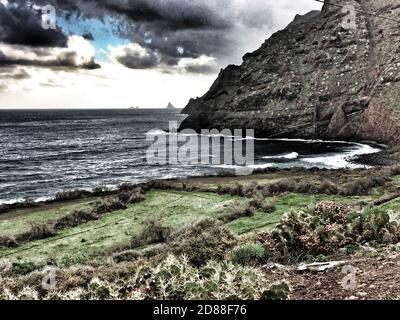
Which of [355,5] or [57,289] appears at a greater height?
[355,5]

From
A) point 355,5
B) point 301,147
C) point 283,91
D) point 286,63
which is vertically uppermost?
point 355,5

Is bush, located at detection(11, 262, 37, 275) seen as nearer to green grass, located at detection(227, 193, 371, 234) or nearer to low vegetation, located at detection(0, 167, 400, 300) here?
low vegetation, located at detection(0, 167, 400, 300)

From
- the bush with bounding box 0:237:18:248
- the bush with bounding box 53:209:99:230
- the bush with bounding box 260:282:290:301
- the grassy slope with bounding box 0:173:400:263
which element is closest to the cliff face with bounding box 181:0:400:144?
the grassy slope with bounding box 0:173:400:263

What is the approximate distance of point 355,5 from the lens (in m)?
123

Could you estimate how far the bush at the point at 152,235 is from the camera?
1867cm

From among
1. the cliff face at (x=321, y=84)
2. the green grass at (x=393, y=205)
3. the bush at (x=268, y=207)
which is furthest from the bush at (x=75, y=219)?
the cliff face at (x=321, y=84)

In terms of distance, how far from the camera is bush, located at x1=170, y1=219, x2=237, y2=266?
12.2 m

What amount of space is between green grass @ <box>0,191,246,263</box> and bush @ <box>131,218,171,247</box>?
50 cm

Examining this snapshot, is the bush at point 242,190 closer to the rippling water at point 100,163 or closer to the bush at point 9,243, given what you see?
the bush at point 9,243

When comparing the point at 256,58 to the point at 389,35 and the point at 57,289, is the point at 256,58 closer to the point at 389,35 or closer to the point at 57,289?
the point at 389,35

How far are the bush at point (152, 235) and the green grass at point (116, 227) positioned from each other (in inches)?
19.8

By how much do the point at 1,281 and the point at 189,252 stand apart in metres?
4.75

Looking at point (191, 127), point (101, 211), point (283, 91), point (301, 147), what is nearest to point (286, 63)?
point (283, 91)

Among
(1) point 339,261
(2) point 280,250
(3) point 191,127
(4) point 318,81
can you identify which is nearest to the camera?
(1) point 339,261
